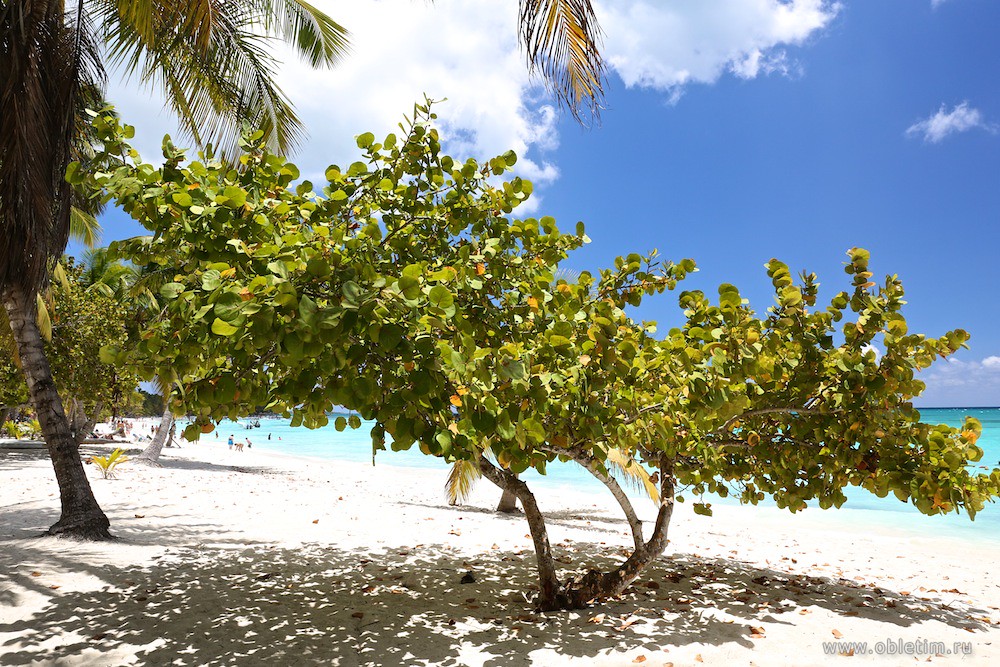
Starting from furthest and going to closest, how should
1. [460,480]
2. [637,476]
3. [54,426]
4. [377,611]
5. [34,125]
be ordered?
[460,480] → [637,476] → [54,426] → [34,125] → [377,611]

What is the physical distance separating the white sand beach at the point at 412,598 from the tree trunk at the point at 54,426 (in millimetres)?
307

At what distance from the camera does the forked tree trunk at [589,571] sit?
15.3 ft

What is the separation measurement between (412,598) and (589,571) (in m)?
1.53

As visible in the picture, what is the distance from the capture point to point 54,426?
659cm

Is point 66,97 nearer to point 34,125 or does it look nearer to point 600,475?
point 34,125

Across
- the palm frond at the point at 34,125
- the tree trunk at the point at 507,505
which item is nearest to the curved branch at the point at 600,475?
the palm frond at the point at 34,125

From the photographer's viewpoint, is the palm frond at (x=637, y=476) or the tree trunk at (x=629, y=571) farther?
the palm frond at (x=637, y=476)

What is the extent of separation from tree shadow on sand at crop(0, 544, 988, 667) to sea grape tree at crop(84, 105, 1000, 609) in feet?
1.96

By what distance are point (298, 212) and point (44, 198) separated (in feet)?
15.1

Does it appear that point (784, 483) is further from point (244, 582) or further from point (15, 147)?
point (15, 147)

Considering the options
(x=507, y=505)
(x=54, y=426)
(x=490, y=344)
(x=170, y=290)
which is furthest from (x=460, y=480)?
(x=170, y=290)

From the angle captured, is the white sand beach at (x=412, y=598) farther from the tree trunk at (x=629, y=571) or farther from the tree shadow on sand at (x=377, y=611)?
the tree trunk at (x=629, y=571)

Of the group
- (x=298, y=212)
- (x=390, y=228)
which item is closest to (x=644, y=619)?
(x=390, y=228)

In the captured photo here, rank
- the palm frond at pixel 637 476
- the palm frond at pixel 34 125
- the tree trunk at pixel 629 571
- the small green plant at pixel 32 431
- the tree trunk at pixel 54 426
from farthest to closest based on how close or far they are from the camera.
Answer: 1. the small green plant at pixel 32 431
2. the palm frond at pixel 637 476
3. the tree trunk at pixel 54 426
4. the palm frond at pixel 34 125
5. the tree trunk at pixel 629 571
